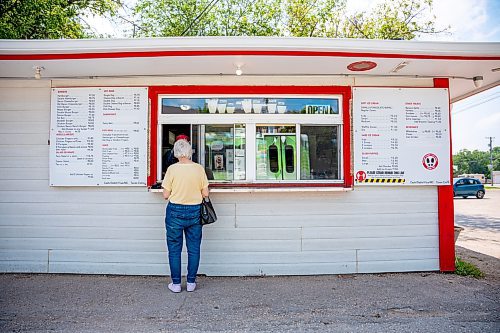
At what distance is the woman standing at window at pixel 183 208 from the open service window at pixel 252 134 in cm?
63

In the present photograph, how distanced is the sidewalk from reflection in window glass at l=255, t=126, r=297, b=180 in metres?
1.32

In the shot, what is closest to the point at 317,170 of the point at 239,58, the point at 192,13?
the point at 239,58

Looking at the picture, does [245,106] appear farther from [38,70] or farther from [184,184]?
[38,70]

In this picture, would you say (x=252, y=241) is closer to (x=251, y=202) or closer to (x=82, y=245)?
(x=251, y=202)

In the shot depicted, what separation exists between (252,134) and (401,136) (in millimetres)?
1945

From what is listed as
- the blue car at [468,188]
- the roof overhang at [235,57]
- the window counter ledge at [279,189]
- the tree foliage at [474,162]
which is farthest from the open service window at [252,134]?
the tree foliage at [474,162]

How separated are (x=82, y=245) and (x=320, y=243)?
3063mm

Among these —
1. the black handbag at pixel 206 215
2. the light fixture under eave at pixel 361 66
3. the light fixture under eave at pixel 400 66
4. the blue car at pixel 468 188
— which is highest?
the light fixture under eave at pixel 361 66

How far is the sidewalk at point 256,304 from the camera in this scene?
3.24 meters

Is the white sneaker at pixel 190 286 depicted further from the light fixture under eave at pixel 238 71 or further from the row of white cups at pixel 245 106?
the light fixture under eave at pixel 238 71

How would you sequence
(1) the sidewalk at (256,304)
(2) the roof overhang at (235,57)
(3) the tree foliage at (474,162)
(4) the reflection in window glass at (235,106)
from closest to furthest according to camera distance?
(1) the sidewalk at (256,304)
(2) the roof overhang at (235,57)
(4) the reflection in window glass at (235,106)
(3) the tree foliage at (474,162)

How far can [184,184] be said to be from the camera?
3990mm

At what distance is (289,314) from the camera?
11.5 feet

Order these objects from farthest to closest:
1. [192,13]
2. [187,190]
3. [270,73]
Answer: [192,13] → [270,73] → [187,190]
